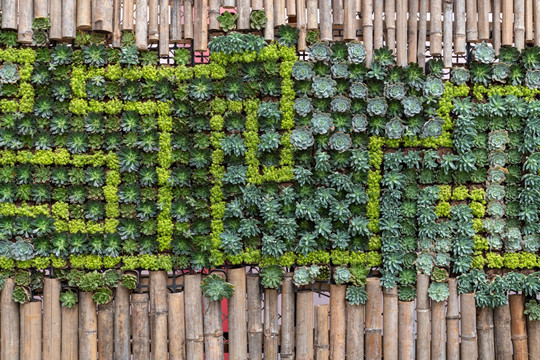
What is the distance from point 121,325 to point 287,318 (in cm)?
94

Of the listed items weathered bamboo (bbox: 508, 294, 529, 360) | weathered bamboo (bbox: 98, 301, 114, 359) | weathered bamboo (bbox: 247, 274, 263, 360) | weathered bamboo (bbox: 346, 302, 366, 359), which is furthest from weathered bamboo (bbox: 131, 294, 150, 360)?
weathered bamboo (bbox: 508, 294, 529, 360)

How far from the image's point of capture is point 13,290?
2627mm

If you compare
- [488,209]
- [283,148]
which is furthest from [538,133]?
[283,148]

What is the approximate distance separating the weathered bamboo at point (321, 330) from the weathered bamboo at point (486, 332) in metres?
0.89

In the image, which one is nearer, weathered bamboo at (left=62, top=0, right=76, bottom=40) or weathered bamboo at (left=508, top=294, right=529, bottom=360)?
weathered bamboo at (left=62, top=0, right=76, bottom=40)

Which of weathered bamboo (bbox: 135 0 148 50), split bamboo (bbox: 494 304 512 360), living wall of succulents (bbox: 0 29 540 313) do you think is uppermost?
weathered bamboo (bbox: 135 0 148 50)

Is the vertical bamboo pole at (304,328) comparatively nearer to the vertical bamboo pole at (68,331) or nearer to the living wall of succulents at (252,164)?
the living wall of succulents at (252,164)

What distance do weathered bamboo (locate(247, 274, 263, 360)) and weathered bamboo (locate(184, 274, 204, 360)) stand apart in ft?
0.92

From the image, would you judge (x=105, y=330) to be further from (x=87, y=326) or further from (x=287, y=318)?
(x=287, y=318)

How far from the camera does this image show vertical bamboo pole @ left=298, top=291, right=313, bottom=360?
266 cm

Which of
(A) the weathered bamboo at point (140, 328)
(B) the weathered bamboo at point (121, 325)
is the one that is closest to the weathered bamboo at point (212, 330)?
(A) the weathered bamboo at point (140, 328)

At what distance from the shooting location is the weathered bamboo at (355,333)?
2.68m

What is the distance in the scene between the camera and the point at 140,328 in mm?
2650

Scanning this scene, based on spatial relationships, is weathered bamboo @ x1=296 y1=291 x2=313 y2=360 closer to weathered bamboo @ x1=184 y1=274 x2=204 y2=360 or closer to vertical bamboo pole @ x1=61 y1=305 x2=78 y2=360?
weathered bamboo @ x1=184 y1=274 x2=204 y2=360
